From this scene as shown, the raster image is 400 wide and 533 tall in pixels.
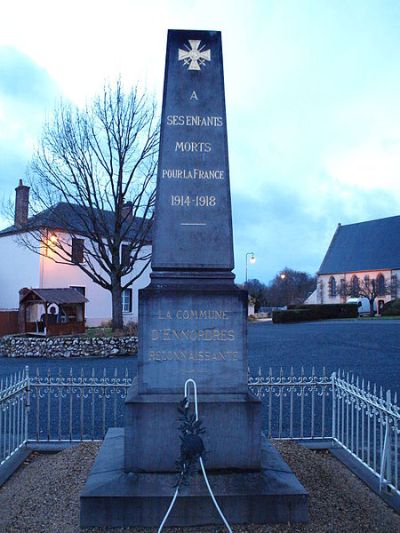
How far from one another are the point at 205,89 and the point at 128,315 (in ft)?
90.3

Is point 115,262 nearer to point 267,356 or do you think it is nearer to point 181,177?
point 267,356

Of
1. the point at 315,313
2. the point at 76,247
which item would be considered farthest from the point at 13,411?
the point at 315,313

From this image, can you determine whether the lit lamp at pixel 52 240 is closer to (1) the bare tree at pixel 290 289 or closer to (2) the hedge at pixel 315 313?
(2) the hedge at pixel 315 313

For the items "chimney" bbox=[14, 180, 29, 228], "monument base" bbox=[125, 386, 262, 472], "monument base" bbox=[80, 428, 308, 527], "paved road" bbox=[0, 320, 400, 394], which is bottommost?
"paved road" bbox=[0, 320, 400, 394]

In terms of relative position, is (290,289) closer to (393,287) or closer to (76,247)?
(393,287)

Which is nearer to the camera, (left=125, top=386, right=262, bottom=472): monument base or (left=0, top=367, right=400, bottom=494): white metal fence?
(left=125, top=386, right=262, bottom=472): monument base

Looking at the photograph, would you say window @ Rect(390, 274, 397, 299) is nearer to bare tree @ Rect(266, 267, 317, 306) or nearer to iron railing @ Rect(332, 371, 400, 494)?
bare tree @ Rect(266, 267, 317, 306)

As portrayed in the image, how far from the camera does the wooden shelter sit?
20647mm

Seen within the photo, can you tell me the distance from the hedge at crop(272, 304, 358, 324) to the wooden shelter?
21.4m

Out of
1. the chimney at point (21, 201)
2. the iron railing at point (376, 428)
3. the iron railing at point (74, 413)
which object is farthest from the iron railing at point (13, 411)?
the chimney at point (21, 201)

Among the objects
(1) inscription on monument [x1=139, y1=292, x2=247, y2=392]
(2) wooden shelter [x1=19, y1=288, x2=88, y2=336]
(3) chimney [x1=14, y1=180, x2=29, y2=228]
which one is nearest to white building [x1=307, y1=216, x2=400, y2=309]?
(3) chimney [x1=14, y1=180, x2=29, y2=228]

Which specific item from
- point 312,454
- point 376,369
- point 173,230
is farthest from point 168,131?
point 376,369

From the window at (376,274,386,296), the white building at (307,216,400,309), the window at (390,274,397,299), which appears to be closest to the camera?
the window at (390,274,397,299)

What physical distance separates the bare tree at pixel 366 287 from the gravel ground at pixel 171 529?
5234 centimetres
